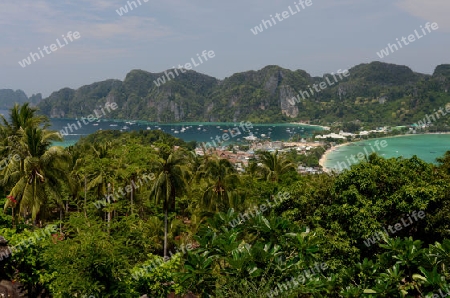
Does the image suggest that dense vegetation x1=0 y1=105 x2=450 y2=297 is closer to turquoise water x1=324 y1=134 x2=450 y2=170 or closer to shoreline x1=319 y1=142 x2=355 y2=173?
shoreline x1=319 y1=142 x2=355 y2=173

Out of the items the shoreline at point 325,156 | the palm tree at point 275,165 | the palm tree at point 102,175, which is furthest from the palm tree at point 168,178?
the shoreline at point 325,156

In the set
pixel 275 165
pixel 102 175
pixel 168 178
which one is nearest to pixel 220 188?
pixel 168 178

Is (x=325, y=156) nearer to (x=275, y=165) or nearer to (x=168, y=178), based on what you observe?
(x=275, y=165)

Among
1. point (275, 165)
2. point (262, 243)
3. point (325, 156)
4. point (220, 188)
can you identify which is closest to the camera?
point (262, 243)

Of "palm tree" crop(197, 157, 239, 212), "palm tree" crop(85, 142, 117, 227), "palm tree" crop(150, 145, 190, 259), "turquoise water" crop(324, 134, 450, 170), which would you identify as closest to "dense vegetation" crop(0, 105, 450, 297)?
"palm tree" crop(150, 145, 190, 259)

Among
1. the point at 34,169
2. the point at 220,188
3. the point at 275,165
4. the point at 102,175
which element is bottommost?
the point at 275,165

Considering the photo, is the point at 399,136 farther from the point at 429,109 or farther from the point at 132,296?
the point at 132,296
